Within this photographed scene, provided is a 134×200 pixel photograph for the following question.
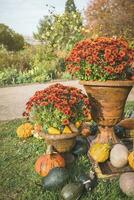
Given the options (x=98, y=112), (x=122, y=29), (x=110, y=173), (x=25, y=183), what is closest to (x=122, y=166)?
(x=110, y=173)

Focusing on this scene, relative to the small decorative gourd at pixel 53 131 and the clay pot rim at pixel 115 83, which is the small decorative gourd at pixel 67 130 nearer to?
the small decorative gourd at pixel 53 131

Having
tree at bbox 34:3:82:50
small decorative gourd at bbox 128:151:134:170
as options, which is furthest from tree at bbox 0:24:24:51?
small decorative gourd at bbox 128:151:134:170

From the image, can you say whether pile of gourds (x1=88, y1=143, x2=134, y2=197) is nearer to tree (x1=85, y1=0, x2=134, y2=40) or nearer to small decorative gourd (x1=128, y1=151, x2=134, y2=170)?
small decorative gourd (x1=128, y1=151, x2=134, y2=170)

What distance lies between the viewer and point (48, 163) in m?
3.99

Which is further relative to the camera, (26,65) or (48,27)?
(48,27)

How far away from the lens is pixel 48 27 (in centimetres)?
1728

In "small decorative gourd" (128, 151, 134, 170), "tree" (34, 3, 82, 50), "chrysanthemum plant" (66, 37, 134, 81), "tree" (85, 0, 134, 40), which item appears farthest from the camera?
"tree" (85, 0, 134, 40)

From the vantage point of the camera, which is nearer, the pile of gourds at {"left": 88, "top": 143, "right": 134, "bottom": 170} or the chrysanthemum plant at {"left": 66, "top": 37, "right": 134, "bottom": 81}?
the pile of gourds at {"left": 88, "top": 143, "right": 134, "bottom": 170}

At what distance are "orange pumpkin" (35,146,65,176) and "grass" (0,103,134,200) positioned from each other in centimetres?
10

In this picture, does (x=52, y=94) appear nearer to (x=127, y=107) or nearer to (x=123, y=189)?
(x=123, y=189)

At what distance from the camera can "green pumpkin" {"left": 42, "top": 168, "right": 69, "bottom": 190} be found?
3.63m

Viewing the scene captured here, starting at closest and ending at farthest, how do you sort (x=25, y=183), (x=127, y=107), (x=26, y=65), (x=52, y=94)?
(x=25, y=183)
(x=52, y=94)
(x=127, y=107)
(x=26, y=65)

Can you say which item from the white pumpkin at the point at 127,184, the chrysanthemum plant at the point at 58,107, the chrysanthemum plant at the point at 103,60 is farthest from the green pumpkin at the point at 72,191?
the chrysanthemum plant at the point at 103,60

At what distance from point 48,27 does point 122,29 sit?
14.0 ft
